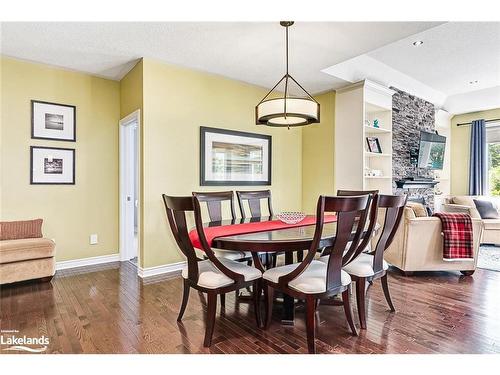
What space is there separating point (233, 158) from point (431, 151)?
405 cm

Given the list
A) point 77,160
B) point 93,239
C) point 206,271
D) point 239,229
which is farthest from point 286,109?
point 93,239

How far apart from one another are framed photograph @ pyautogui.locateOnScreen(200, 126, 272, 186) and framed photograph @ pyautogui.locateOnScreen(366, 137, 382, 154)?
1.65m

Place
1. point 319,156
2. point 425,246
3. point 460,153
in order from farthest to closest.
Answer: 1. point 460,153
2. point 319,156
3. point 425,246

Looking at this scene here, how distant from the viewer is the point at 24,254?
3176 mm

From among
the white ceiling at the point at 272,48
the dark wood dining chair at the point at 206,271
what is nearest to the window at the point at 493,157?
the white ceiling at the point at 272,48

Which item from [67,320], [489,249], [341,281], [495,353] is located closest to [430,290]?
[495,353]

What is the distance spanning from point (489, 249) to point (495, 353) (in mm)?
3920

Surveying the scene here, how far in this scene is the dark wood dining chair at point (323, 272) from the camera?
185 cm

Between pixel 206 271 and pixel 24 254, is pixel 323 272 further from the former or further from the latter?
pixel 24 254

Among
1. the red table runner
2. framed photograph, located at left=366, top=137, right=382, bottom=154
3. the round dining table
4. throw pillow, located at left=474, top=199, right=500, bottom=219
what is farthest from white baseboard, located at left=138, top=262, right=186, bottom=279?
throw pillow, located at left=474, top=199, right=500, bottom=219

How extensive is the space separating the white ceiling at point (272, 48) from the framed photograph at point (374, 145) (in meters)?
0.95

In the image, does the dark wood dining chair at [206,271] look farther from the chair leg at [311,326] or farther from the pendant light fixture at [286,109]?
the pendant light fixture at [286,109]

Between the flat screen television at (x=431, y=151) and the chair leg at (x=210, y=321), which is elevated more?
the flat screen television at (x=431, y=151)

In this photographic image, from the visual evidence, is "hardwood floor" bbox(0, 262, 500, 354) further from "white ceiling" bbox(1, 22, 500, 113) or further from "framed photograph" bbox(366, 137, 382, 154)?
"white ceiling" bbox(1, 22, 500, 113)
